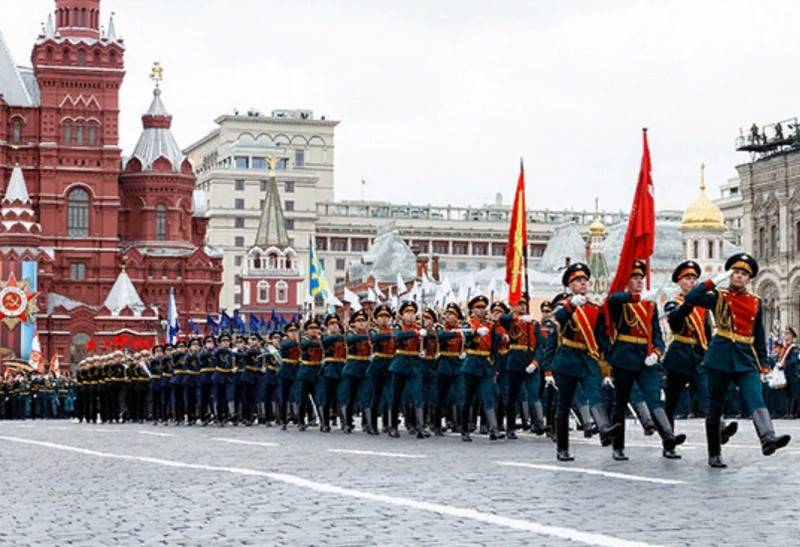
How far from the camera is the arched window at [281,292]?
4572 inches

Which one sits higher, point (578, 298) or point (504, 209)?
point (504, 209)

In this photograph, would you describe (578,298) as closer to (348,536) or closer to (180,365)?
(348,536)

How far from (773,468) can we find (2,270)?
70.2 m

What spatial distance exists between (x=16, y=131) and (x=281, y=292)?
3489 centimetres

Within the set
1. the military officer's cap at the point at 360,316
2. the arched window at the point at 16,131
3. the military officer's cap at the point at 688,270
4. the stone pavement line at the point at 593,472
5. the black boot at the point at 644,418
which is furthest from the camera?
the arched window at the point at 16,131

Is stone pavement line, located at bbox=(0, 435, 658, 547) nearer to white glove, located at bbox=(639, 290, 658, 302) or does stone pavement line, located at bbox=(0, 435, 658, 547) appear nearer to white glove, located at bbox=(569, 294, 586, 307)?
white glove, located at bbox=(569, 294, 586, 307)

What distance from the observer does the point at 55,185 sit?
84312 millimetres

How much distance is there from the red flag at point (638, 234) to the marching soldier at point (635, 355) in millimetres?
110

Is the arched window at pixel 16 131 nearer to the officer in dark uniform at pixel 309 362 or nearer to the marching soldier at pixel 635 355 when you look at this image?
the officer in dark uniform at pixel 309 362

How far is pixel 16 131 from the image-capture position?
8456 centimetres

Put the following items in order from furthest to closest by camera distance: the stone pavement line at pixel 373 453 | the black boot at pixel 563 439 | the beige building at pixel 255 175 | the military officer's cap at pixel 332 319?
the beige building at pixel 255 175, the military officer's cap at pixel 332 319, the stone pavement line at pixel 373 453, the black boot at pixel 563 439

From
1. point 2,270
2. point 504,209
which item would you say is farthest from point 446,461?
point 504,209

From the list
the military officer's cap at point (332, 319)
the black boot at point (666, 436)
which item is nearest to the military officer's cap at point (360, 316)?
the military officer's cap at point (332, 319)

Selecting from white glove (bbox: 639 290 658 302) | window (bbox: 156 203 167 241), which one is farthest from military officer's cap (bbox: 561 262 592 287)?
window (bbox: 156 203 167 241)
